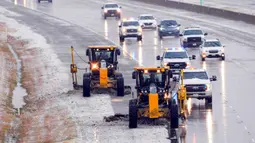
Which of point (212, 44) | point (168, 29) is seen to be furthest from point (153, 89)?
point (168, 29)

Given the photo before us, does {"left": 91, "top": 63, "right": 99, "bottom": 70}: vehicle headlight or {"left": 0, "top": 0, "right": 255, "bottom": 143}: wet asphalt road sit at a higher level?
{"left": 91, "top": 63, "right": 99, "bottom": 70}: vehicle headlight

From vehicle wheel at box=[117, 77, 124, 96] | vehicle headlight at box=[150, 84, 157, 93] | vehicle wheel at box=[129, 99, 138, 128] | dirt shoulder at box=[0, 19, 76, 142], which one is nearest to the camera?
vehicle wheel at box=[129, 99, 138, 128]

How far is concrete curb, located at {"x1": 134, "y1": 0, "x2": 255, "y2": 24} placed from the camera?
8886 cm

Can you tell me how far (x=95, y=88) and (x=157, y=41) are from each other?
29.2m

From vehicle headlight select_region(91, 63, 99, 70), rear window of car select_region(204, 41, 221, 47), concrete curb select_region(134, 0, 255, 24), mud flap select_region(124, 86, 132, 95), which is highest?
vehicle headlight select_region(91, 63, 99, 70)

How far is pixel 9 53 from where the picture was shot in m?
70.9

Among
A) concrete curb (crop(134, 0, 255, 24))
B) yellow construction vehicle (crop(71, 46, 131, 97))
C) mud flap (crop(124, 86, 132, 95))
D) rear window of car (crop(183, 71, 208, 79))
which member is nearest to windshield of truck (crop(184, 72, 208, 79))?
rear window of car (crop(183, 71, 208, 79))

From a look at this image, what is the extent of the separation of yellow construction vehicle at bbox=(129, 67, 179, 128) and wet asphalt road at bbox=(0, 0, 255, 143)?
1178mm

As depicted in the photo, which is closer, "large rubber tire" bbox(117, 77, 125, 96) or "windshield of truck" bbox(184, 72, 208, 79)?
"windshield of truck" bbox(184, 72, 208, 79)

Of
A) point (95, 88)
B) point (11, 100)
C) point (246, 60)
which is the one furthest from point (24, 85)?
point (246, 60)

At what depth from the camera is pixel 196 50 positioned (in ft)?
227

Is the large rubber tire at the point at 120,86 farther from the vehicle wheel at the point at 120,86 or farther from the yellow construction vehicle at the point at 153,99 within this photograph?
the yellow construction vehicle at the point at 153,99

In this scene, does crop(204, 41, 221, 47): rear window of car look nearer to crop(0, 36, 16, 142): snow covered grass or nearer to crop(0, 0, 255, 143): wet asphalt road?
crop(0, 0, 255, 143): wet asphalt road

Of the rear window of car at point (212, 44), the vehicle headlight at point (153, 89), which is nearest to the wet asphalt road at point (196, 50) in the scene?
the rear window of car at point (212, 44)
